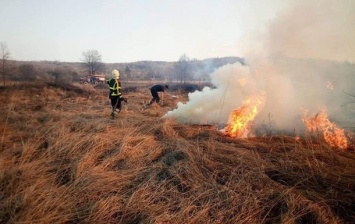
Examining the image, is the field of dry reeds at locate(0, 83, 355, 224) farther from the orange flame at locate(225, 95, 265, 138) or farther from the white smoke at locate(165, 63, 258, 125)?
the white smoke at locate(165, 63, 258, 125)

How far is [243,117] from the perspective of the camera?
8.34 m

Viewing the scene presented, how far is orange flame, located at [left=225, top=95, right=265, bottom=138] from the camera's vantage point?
315 inches

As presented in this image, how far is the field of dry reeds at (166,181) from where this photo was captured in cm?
333

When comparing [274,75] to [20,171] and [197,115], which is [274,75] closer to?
[197,115]

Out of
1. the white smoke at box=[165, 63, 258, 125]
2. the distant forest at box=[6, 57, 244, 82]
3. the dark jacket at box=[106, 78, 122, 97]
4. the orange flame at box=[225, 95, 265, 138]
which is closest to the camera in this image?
the orange flame at box=[225, 95, 265, 138]

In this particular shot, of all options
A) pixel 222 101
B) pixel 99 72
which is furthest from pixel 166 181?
pixel 99 72

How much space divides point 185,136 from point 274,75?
5205 millimetres

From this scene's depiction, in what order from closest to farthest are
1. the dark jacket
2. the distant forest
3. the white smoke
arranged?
the white smoke, the dark jacket, the distant forest

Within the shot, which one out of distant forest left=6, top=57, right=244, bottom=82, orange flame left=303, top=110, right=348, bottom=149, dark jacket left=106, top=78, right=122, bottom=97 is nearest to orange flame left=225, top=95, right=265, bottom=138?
orange flame left=303, top=110, right=348, bottom=149

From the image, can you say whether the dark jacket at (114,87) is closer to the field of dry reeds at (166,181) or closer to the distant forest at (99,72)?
the field of dry reeds at (166,181)

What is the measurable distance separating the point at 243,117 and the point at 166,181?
190 inches

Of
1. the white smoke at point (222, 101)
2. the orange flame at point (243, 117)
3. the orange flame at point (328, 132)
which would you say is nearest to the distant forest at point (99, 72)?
Answer: the white smoke at point (222, 101)

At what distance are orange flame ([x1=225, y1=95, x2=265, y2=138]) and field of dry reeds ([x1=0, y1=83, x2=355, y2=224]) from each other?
153cm

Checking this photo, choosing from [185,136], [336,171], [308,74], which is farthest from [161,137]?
[308,74]
